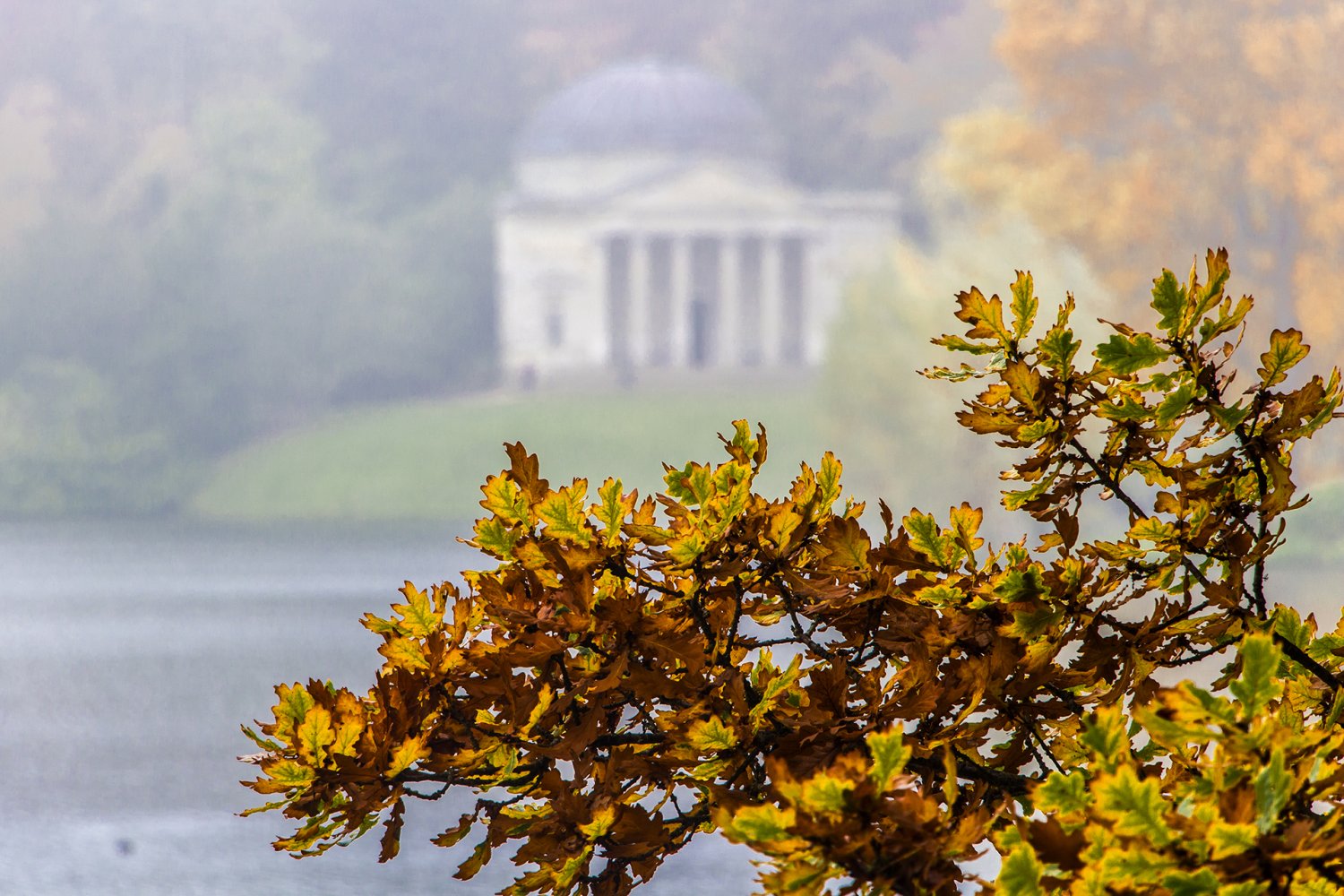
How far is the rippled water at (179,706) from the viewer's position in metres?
12.0

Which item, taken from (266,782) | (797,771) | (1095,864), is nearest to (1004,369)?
(797,771)

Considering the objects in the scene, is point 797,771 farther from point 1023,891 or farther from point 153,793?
point 153,793

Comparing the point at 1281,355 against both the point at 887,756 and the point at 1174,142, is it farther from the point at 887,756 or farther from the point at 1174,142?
the point at 1174,142

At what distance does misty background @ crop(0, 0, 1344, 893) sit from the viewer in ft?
71.0

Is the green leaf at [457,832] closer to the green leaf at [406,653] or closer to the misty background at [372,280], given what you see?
the green leaf at [406,653]

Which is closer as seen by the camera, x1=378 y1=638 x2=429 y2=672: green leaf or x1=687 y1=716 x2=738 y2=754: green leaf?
x1=687 y1=716 x2=738 y2=754: green leaf

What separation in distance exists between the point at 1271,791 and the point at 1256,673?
85mm

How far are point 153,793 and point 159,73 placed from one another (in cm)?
5533

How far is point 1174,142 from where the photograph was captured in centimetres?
4366

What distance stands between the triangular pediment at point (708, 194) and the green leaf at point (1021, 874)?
187 feet

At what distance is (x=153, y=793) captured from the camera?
580 inches

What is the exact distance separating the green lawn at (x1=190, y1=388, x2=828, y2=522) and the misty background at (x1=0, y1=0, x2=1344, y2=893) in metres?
0.14

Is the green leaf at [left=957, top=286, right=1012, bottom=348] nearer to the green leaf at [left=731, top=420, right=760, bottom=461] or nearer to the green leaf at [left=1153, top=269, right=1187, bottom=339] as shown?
the green leaf at [left=1153, top=269, right=1187, bottom=339]

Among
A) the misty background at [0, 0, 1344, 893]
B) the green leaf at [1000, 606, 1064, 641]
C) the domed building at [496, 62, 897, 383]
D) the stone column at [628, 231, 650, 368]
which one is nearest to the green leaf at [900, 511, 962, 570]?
the green leaf at [1000, 606, 1064, 641]
